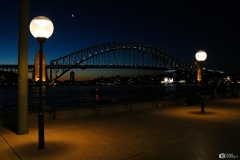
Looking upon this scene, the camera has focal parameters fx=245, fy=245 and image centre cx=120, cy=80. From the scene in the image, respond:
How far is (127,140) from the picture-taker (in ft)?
18.6

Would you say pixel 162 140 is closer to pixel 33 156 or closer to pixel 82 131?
pixel 82 131

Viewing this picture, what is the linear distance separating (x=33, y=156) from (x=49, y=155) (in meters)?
0.29

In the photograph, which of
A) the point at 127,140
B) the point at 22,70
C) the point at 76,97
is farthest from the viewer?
the point at 76,97

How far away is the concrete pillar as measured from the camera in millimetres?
6301

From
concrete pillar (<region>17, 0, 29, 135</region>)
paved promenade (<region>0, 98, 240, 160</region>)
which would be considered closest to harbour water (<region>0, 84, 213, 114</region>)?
concrete pillar (<region>17, 0, 29, 135</region>)

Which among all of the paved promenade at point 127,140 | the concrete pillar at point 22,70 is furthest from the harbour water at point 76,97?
the paved promenade at point 127,140

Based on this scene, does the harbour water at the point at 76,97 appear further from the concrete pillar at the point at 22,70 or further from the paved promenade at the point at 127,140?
the paved promenade at the point at 127,140

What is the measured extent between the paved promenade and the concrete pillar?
1.13ft

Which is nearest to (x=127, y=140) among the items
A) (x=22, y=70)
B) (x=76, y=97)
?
(x=22, y=70)

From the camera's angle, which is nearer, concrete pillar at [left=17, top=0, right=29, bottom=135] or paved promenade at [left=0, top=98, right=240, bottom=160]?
paved promenade at [left=0, top=98, right=240, bottom=160]

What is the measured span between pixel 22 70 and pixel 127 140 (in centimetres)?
322

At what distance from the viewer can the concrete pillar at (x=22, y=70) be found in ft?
20.7

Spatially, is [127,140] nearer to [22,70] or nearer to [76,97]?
[22,70]

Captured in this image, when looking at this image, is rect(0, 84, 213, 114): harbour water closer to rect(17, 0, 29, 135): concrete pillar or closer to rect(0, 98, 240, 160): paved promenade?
rect(17, 0, 29, 135): concrete pillar
